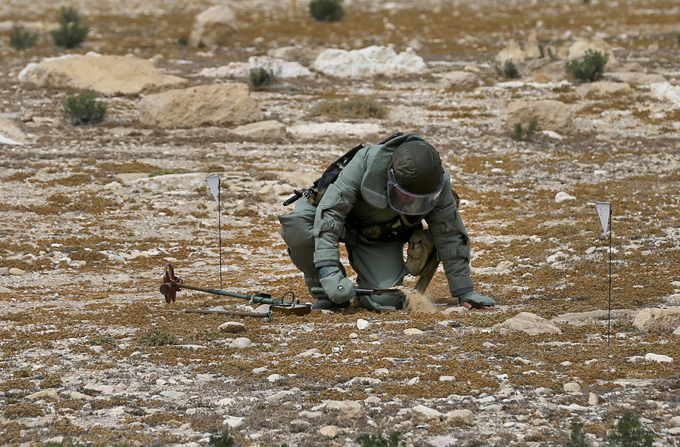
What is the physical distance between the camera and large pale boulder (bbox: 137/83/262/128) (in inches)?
692

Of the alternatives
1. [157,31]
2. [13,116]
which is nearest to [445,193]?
[13,116]

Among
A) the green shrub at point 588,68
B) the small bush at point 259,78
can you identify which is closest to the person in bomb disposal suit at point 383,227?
the small bush at point 259,78

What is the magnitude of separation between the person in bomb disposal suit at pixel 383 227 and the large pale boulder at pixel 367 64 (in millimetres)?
17261

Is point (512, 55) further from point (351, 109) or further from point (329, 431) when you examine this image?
point (329, 431)

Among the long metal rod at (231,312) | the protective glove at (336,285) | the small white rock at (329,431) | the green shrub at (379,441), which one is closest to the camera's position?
the green shrub at (379,441)

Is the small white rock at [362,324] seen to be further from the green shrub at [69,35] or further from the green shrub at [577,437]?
the green shrub at [69,35]

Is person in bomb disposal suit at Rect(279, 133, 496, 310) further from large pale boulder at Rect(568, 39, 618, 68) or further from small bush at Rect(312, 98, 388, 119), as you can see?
large pale boulder at Rect(568, 39, 618, 68)

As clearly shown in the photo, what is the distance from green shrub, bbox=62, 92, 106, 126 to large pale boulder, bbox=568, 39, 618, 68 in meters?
13.6

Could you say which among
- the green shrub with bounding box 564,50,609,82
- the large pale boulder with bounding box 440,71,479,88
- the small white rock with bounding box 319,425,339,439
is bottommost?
the small white rock with bounding box 319,425,339,439

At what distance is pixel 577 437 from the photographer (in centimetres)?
384

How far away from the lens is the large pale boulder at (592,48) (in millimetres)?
24562

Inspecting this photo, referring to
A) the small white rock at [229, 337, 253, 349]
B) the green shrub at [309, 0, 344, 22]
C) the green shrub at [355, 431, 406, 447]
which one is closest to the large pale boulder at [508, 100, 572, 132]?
the small white rock at [229, 337, 253, 349]

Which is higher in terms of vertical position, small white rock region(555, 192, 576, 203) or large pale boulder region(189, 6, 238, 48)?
large pale boulder region(189, 6, 238, 48)

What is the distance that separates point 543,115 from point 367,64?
26.3ft
